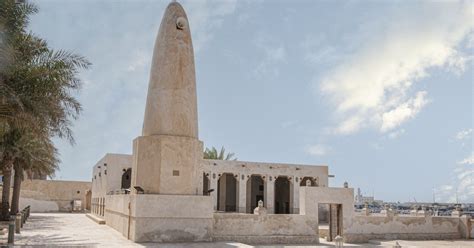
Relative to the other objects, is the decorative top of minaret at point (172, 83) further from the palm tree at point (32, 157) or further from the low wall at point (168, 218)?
the palm tree at point (32, 157)

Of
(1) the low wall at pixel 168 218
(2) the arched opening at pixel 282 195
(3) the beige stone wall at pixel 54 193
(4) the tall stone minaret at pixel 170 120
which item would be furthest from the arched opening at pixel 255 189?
(1) the low wall at pixel 168 218

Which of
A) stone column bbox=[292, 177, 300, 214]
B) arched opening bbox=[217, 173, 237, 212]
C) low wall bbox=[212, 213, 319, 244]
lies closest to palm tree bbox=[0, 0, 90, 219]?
low wall bbox=[212, 213, 319, 244]

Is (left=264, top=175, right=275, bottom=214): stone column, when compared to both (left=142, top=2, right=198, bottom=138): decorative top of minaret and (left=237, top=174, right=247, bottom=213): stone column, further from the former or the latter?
(left=142, top=2, right=198, bottom=138): decorative top of minaret

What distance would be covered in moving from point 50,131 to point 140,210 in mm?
4253

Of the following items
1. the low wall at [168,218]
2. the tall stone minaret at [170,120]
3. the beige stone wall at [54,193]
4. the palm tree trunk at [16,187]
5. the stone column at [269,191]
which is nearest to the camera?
the low wall at [168,218]

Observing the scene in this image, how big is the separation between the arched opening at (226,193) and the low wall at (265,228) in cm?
2093

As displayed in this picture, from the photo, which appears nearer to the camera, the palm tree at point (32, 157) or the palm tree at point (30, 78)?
the palm tree at point (30, 78)

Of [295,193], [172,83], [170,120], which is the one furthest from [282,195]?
[172,83]

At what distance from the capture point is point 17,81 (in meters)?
13.1

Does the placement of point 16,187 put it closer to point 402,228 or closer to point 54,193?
point 54,193

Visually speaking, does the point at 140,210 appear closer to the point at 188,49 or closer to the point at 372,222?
the point at 188,49

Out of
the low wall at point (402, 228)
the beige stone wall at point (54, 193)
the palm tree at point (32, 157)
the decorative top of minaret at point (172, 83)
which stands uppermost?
the decorative top of minaret at point (172, 83)

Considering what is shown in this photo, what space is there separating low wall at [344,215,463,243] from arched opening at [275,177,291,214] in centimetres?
1757

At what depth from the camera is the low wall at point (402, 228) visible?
63.3 feet
